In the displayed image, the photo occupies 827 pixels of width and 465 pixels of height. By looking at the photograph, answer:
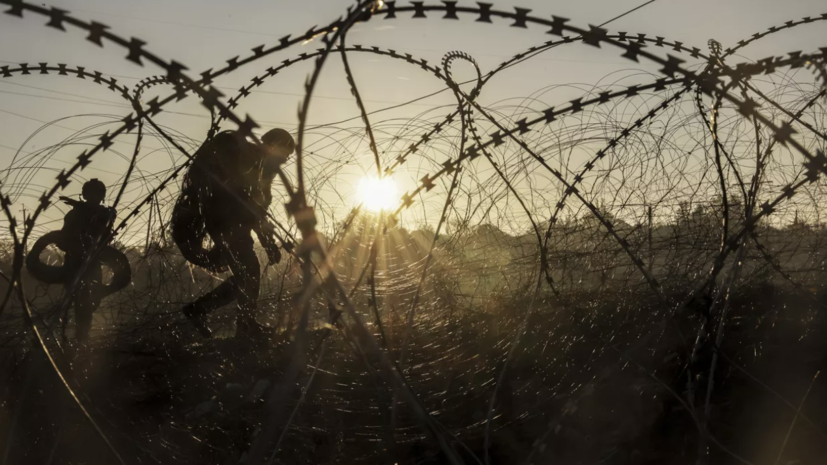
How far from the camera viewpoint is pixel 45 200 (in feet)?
10.2

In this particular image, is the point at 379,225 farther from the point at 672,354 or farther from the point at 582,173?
the point at 672,354

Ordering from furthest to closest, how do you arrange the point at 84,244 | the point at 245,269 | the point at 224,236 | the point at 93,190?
the point at 93,190, the point at 224,236, the point at 245,269, the point at 84,244

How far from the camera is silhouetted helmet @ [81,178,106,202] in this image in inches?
233

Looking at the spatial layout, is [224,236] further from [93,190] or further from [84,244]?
[93,190]

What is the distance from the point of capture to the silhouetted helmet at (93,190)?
233 inches

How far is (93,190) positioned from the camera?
595 centimetres

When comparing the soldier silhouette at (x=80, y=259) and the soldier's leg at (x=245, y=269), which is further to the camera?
the soldier silhouette at (x=80, y=259)

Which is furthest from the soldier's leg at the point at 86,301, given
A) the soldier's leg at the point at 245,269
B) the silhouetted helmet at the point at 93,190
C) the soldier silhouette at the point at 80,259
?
the soldier's leg at the point at 245,269

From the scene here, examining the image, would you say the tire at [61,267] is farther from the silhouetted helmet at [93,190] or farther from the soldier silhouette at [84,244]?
the silhouetted helmet at [93,190]

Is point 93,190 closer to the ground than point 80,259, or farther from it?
farther from it

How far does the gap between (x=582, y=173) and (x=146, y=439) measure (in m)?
2.73

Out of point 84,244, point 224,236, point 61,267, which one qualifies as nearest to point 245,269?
point 224,236

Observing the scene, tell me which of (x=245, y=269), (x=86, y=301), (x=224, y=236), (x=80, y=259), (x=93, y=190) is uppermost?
(x=93, y=190)

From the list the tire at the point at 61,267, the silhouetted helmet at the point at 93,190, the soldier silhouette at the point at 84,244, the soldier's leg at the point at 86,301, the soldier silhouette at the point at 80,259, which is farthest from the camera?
the silhouetted helmet at the point at 93,190
